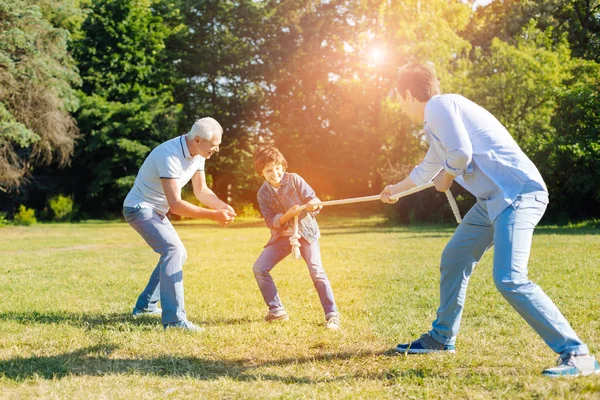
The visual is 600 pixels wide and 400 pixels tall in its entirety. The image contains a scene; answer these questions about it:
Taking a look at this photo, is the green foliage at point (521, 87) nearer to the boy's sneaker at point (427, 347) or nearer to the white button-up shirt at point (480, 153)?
the boy's sneaker at point (427, 347)

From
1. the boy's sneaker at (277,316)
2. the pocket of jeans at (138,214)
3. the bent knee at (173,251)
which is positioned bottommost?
the boy's sneaker at (277,316)

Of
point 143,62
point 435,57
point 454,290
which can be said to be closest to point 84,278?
point 454,290

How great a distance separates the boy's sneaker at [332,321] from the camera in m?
5.61

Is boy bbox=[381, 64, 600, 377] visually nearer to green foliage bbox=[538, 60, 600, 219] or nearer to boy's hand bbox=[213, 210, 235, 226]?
boy's hand bbox=[213, 210, 235, 226]

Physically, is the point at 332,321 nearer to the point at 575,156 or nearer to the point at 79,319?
the point at 79,319

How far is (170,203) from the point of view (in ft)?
17.8

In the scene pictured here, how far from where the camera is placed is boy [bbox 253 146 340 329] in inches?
226

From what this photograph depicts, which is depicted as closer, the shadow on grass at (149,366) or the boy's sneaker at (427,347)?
the shadow on grass at (149,366)

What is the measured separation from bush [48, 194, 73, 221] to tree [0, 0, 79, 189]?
23.4ft

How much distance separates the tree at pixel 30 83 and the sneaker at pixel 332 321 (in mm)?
19661

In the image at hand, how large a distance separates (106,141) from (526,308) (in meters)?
31.0

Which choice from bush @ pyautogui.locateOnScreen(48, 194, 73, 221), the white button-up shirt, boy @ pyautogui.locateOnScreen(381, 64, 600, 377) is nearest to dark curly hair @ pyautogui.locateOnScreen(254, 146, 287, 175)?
boy @ pyautogui.locateOnScreen(381, 64, 600, 377)

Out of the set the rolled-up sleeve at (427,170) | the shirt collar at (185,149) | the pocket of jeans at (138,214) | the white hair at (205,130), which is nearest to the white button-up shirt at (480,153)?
the rolled-up sleeve at (427,170)

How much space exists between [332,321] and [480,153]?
7.86ft
